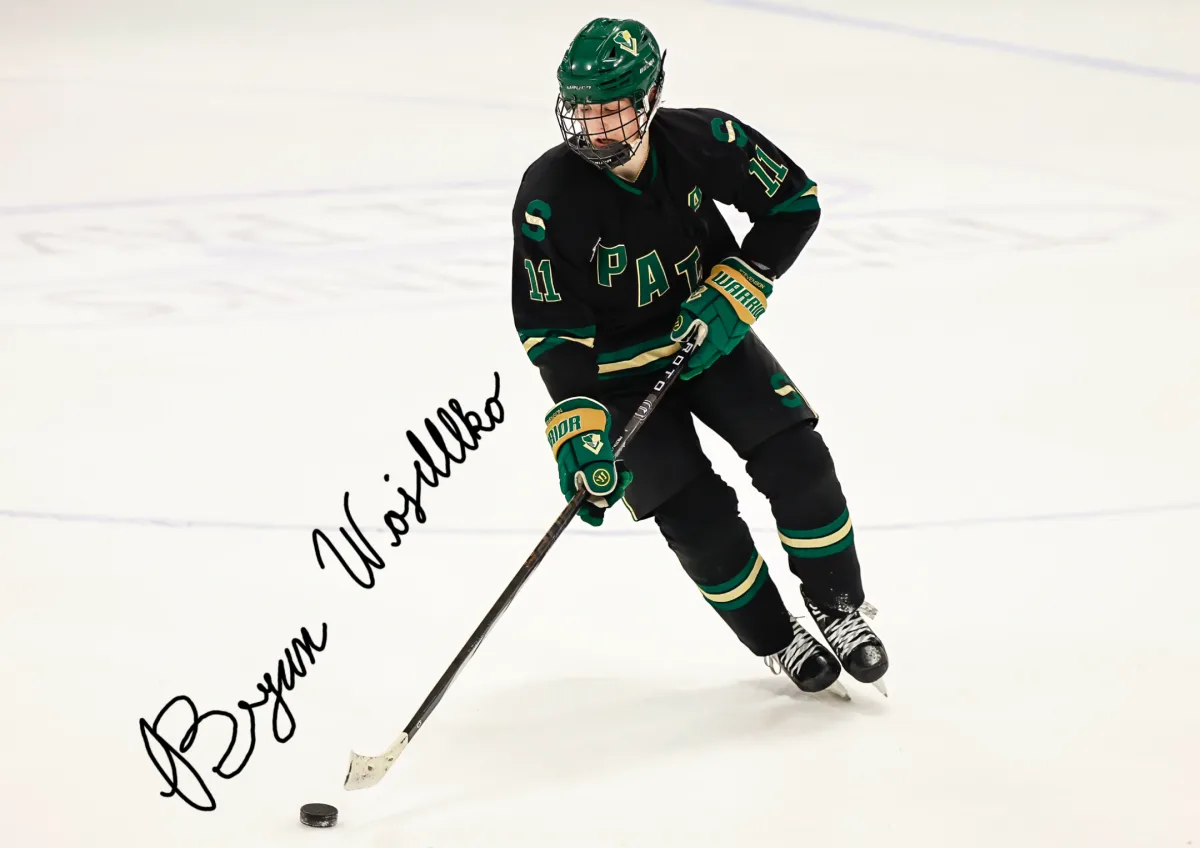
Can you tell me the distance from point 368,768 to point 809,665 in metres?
0.85

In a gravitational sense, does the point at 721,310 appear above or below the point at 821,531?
above

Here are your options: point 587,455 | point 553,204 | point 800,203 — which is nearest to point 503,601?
point 587,455

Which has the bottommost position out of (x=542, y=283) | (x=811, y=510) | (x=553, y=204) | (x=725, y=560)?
(x=725, y=560)

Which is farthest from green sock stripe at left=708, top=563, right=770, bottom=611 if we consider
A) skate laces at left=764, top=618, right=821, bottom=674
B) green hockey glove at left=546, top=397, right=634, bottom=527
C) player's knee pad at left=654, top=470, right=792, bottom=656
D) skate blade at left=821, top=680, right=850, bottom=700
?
green hockey glove at left=546, top=397, right=634, bottom=527

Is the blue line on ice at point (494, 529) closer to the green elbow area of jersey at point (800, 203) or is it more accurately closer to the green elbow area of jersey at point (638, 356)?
the green elbow area of jersey at point (638, 356)

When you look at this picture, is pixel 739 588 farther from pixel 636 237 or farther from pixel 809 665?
pixel 636 237

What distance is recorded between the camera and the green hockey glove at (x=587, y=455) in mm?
2514

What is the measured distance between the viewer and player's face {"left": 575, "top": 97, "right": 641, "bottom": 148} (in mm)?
2490

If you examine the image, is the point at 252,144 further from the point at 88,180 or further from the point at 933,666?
the point at 933,666

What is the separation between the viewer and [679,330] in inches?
105

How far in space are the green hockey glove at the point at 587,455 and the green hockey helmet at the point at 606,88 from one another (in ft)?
1.39

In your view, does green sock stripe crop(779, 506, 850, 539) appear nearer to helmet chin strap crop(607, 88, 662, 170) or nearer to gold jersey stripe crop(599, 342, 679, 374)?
gold jersey stripe crop(599, 342, 679, 374)
